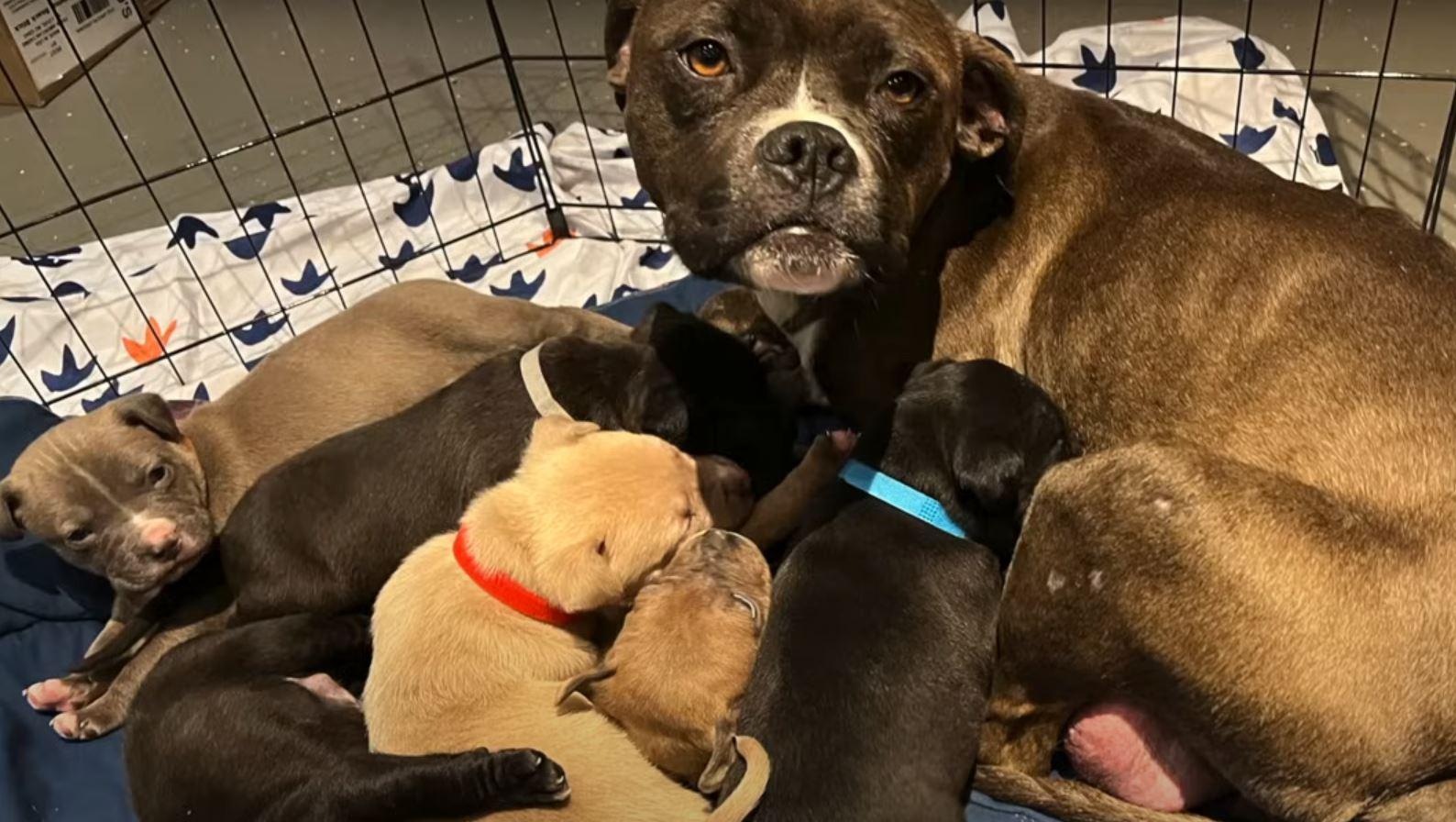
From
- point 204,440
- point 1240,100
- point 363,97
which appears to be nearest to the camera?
point 204,440

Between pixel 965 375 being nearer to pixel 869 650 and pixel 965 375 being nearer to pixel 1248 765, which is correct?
pixel 869 650

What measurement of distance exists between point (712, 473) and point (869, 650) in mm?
520

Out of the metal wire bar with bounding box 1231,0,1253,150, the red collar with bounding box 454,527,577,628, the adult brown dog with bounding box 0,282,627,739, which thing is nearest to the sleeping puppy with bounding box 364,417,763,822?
the red collar with bounding box 454,527,577,628

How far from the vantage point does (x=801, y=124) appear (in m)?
2.01

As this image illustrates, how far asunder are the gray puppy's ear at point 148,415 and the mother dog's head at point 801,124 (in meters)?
1.33

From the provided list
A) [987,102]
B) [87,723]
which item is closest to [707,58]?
[987,102]

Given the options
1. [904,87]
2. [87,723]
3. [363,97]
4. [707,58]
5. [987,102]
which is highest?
[707,58]

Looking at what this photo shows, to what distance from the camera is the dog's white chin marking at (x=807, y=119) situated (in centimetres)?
204

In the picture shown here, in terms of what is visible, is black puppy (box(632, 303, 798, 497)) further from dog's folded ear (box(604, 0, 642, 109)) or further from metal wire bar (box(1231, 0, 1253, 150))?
metal wire bar (box(1231, 0, 1253, 150))

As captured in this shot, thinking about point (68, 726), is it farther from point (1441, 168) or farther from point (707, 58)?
point (1441, 168)

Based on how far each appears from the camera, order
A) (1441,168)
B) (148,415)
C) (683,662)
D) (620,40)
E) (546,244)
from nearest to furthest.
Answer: (683,662)
(620,40)
(148,415)
(1441,168)
(546,244)

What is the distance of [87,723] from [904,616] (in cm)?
184

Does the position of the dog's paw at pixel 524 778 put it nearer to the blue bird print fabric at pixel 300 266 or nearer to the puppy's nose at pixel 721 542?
the puppy's nose at pixel 721 542

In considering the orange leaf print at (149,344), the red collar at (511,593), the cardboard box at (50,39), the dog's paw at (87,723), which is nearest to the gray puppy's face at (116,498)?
the dog's paw at (87,723)
